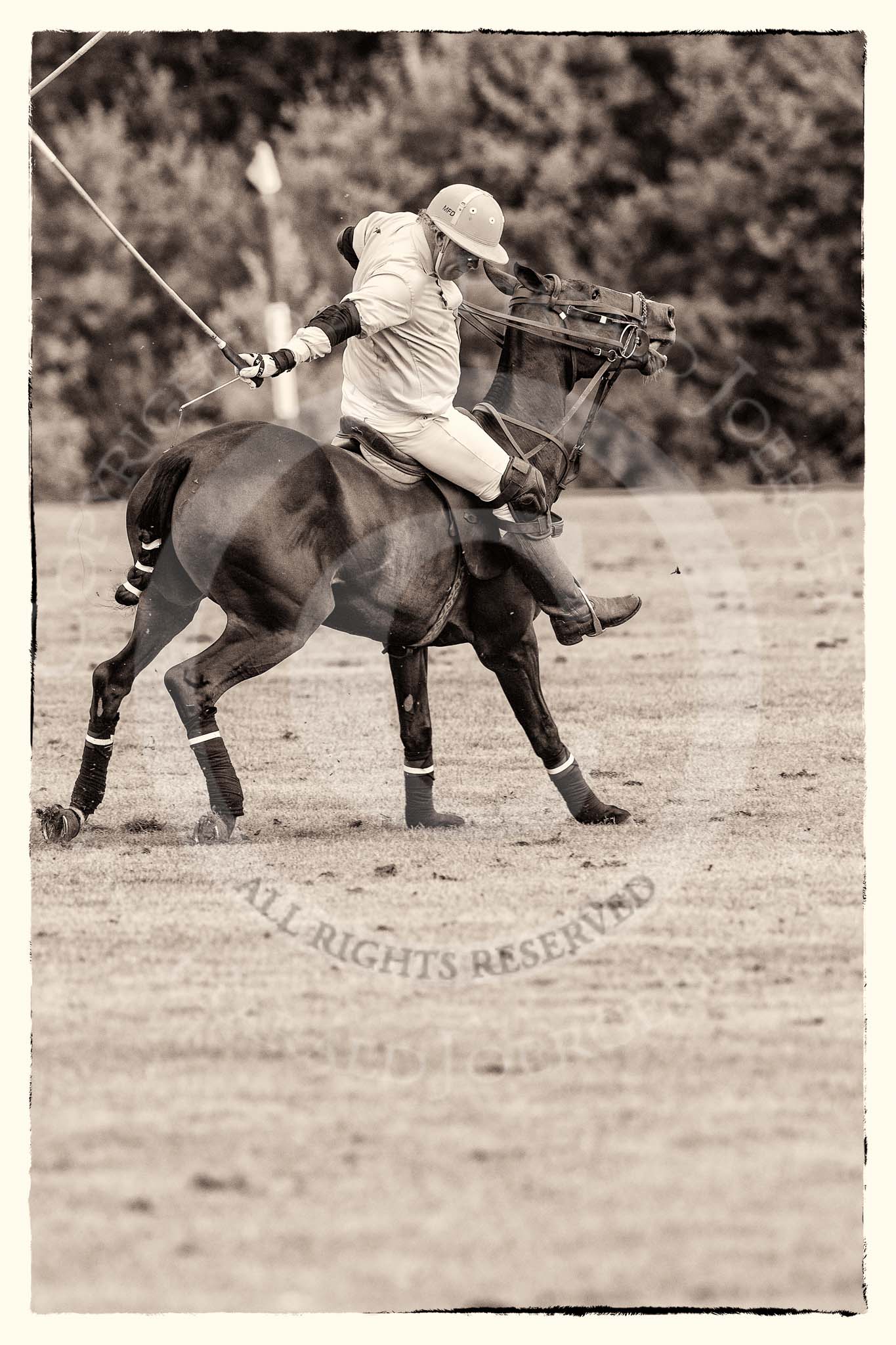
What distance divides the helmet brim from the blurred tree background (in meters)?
15.0

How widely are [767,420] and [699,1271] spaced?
21.4m

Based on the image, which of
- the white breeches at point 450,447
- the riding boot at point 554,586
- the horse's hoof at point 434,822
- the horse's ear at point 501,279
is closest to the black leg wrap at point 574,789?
the horse's hoof at point 434,822

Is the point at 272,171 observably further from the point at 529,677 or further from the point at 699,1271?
the point at 699,1271

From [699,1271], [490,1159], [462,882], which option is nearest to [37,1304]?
[490,1159]

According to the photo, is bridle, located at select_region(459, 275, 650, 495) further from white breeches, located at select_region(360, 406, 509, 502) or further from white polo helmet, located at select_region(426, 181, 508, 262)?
white polo helmet, located at select_region(426, 181, 508, 262)

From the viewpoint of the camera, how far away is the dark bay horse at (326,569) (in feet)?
24.7

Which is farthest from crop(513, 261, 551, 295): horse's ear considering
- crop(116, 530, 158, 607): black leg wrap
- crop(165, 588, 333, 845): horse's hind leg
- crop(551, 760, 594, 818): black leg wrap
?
crop(551, 760, 594, 818): black leg wrap

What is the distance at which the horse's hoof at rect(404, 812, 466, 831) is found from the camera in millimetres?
8602

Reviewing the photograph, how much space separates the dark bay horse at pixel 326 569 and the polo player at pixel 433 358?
20cm

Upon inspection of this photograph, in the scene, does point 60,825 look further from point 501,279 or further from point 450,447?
point 501,279

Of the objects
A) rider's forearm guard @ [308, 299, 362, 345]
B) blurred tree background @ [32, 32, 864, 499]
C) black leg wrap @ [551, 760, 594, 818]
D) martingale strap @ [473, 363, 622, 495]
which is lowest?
black leg wrap @ [551, 760, 594, 818]

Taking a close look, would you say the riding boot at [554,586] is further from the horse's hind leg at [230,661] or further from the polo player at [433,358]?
the horse's hind leg at [230,661]

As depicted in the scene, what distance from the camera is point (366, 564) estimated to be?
25.6ft

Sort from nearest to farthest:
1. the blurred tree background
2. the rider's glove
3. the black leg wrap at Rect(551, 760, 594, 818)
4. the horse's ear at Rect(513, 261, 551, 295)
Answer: the rider's glove → the horse's ear at Rect(513, 261, 551, 295) → the black leg wrap at Rect(551, 760, 594, 818) → the blurred tree background
